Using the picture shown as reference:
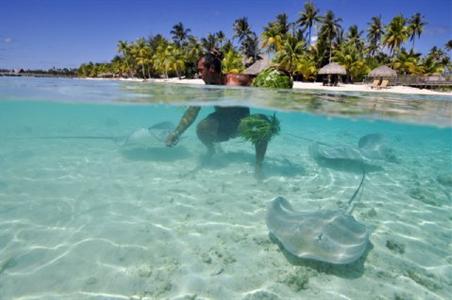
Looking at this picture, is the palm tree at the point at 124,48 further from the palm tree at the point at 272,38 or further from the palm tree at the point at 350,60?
the palm tree at the point at 350,60

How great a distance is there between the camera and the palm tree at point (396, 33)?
5669 cm

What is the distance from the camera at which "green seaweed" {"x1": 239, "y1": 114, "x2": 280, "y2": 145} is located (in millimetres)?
7293

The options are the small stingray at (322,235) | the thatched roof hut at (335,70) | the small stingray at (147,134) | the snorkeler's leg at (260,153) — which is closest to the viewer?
the small stingray at (322,235)

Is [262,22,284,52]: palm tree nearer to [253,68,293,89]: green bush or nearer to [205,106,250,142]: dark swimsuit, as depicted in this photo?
[253,68,293,89]: green bush

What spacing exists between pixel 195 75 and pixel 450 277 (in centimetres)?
7439

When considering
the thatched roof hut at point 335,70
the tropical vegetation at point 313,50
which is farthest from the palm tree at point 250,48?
the thatched roof hut at point 335,70

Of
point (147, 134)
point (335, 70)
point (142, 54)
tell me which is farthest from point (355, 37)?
point (147, 134)

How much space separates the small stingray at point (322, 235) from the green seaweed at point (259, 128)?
8.97ft

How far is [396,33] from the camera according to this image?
57188mm

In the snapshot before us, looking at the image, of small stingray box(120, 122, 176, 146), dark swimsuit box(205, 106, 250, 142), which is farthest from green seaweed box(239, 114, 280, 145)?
small stingray box(120, 122, 176, 146)

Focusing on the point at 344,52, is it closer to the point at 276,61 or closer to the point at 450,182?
the point at 276,61

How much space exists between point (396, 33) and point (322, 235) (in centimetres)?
6606

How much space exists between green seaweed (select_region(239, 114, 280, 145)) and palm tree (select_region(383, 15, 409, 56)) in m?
62.8

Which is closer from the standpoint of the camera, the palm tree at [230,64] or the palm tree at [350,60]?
the palm tree at [350,60]
